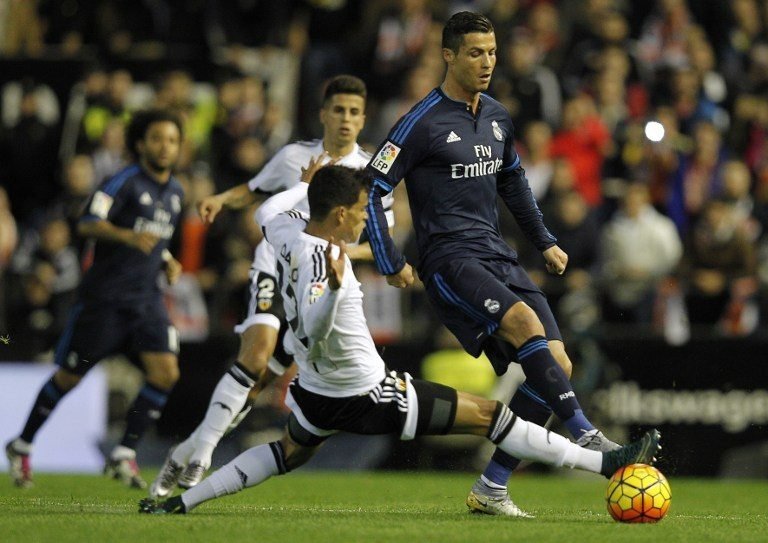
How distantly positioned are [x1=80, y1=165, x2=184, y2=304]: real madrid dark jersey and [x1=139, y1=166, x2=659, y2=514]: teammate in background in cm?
381

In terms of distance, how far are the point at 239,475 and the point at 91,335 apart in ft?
13.7

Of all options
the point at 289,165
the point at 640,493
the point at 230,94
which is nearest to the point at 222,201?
the point at 289,165

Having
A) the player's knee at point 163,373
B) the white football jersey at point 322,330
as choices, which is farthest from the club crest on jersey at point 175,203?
the white football jersey at point 322,330

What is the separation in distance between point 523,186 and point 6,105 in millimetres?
10897

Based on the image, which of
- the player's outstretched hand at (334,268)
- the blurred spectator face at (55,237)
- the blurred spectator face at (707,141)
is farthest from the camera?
the blurred spectator face at (707,141)

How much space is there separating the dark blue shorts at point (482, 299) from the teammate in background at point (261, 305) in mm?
935

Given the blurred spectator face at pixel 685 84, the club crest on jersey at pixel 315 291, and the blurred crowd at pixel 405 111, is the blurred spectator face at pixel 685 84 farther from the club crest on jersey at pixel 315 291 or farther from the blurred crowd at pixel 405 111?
the club crest on jersey at pixel 315 291

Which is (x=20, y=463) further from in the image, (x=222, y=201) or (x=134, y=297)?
(x=222, y=201)

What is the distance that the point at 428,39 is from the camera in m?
17.4

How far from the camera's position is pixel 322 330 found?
7.35 metres

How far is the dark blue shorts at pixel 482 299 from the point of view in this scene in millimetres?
8344

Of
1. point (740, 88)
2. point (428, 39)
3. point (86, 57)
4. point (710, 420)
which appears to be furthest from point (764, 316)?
point (86, 57)

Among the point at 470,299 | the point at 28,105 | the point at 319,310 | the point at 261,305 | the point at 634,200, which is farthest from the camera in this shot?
the point at 28,105

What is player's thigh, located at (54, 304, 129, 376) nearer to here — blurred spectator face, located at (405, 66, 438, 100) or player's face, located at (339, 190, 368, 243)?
player's face, located at (339, 190, 368, 243)
